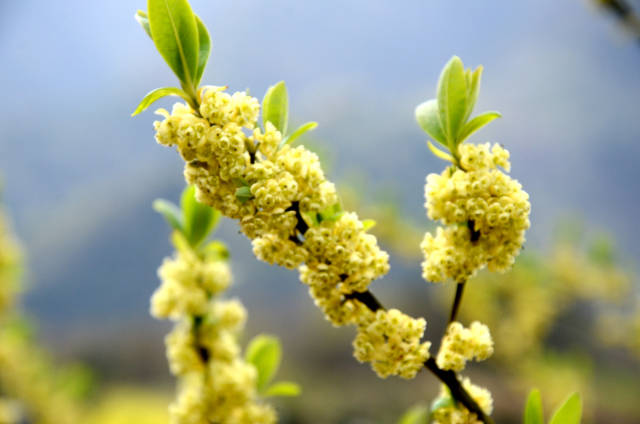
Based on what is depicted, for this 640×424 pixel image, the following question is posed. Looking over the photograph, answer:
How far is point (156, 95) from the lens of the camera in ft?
1.99

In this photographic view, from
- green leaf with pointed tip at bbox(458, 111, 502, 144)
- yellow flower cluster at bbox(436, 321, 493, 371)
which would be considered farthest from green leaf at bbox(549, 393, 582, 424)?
green leaf with pointed tip at bbox(458, 111, 502, 144)

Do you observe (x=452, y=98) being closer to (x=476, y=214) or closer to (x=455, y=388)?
(x=476, y=214)

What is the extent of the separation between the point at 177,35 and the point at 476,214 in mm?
436

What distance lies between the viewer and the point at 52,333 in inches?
232

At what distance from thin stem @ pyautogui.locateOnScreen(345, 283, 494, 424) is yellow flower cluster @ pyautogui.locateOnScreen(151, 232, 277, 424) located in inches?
17.2

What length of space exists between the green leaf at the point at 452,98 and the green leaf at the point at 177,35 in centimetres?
32

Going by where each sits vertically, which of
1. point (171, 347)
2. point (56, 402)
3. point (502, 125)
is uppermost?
point (502, 125)

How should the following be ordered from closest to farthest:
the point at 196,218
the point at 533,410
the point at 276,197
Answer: the point at 276,197
the point at 533,410
the point at 196,218

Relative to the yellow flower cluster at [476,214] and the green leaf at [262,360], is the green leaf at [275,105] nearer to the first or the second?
the yellow flower cluster at [476,214]

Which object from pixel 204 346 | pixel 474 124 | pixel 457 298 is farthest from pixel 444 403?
pixel 204 346

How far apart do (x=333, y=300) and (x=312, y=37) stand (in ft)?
14.4

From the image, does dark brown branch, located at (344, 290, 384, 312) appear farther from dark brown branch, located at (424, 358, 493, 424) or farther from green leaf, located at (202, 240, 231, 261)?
green leaf, located at (202, 240, 231, 261)

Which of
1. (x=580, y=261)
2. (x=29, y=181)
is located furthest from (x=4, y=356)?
(x=29, y=181)

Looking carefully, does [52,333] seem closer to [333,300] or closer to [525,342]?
[525,342]
